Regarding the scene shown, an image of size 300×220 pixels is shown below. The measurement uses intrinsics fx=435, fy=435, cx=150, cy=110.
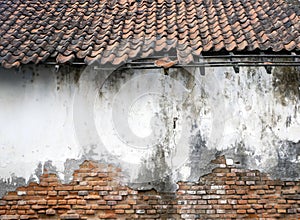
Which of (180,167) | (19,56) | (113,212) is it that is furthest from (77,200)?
(19,56)

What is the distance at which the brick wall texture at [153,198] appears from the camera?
595 centimetres

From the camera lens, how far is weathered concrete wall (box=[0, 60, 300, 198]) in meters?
6.07

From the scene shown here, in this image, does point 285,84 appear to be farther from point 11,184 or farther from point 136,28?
point 11,184

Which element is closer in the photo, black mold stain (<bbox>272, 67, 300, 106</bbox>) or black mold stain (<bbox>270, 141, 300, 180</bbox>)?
black mold stain (<bbox>270, 141, 300, 180</bbox>)

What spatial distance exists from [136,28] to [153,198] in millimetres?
2567

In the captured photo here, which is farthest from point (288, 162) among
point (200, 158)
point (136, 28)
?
point (136, 28)

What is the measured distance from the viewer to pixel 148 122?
6148 millimetres

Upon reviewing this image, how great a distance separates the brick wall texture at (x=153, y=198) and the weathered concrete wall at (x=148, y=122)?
124 mm

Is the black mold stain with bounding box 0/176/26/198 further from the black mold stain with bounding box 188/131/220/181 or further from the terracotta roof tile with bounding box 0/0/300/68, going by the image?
the black mold stain with bounding box 188/131/220/181

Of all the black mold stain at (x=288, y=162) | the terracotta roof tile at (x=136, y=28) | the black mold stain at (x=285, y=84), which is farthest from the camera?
the black mold stain at (x=285, y=84)

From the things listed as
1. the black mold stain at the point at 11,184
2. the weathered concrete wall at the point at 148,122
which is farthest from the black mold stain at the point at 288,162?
the black mold stain at the point at 11,184

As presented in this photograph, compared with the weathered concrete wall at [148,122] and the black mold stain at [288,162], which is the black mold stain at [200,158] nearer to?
the weathered concrete wall at [148,122]

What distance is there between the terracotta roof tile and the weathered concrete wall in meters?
0.40

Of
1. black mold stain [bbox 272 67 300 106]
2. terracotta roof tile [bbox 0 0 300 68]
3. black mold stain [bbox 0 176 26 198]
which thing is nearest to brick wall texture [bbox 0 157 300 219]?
black mold stain [bbox 0 176 26 198]
